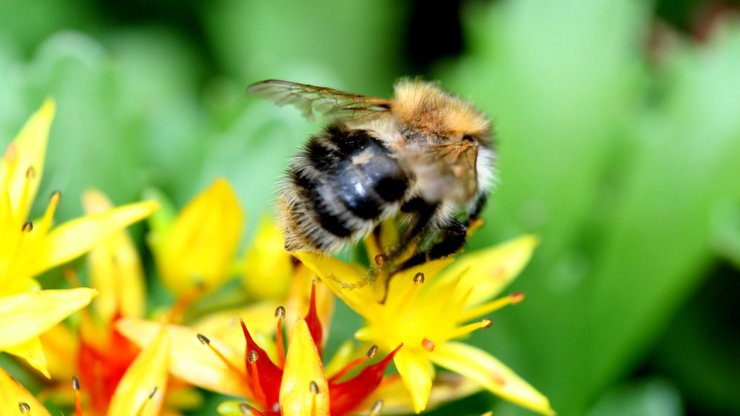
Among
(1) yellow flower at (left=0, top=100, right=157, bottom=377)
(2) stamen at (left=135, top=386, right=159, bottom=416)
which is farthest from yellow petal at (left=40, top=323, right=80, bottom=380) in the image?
(2) stamen at (left=135, top=386, right=159, bottom=416)

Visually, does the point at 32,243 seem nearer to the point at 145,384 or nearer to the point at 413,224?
the point at 145,384

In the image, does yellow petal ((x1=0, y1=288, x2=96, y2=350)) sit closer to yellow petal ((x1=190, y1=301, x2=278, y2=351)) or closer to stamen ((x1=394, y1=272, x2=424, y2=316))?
yellow petal ((x1=190, y1=301, x2=278, y2=351))

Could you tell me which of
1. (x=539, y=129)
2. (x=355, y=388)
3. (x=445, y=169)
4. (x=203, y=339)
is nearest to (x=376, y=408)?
(x=355, y=388)

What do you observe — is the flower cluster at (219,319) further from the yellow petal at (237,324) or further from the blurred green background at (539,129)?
the blurred green background at (539,129)

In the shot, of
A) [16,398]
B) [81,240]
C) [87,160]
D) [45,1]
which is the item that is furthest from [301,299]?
[45,1]

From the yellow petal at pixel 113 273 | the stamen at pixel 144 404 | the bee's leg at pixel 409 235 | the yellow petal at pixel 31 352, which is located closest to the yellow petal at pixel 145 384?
the stamen at pixel 144 404

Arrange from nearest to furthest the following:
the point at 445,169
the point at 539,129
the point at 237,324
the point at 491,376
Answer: the point at 445,169, the point at 491,376, the point at 237,324, the point at 539,129

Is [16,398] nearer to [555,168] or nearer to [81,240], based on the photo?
[81,240]
